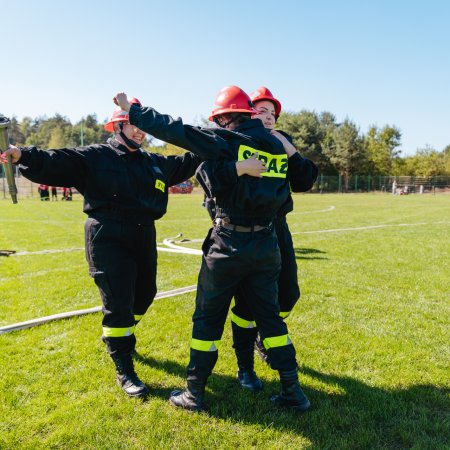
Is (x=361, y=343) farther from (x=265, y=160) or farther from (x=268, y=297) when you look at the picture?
(x=265, y=160)

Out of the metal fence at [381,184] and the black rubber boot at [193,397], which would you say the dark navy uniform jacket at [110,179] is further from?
the metal fence at [381,184]

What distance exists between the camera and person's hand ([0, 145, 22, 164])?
3.02 metres

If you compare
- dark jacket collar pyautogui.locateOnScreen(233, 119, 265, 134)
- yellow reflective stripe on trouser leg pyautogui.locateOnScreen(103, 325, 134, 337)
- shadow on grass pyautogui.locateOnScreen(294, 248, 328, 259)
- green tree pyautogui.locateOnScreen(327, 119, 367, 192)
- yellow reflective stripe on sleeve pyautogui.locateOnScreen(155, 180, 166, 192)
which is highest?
green tree pyautogui.locateOnScreen(327, 119, 367, 192)

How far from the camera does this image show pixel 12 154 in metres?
3.06

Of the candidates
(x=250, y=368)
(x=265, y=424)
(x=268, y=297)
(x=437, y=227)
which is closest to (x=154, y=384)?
(x=250, y=368)

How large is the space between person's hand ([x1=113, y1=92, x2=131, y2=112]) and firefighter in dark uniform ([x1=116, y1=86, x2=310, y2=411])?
56 centimetres

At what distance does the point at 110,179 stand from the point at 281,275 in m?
1.76

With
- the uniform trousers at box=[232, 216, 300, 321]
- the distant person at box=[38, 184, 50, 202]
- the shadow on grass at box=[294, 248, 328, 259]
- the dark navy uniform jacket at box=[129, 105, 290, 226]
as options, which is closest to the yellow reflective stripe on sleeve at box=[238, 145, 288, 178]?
the dark navy uniform jacket at box=[129, 105, 290, 226]

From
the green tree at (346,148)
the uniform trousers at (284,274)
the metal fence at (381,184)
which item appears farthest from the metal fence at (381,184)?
the uniform trousers at (284,274)

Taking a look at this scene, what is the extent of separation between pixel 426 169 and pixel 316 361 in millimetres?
71607

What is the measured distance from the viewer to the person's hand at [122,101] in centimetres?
275

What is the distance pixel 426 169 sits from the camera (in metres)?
67.2

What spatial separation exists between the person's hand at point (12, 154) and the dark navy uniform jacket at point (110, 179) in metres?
0.22

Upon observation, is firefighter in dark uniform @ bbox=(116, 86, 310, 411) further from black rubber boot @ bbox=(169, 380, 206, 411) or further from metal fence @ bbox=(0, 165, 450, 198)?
metal fence @ bbox=(0, 165, 450, 198)
